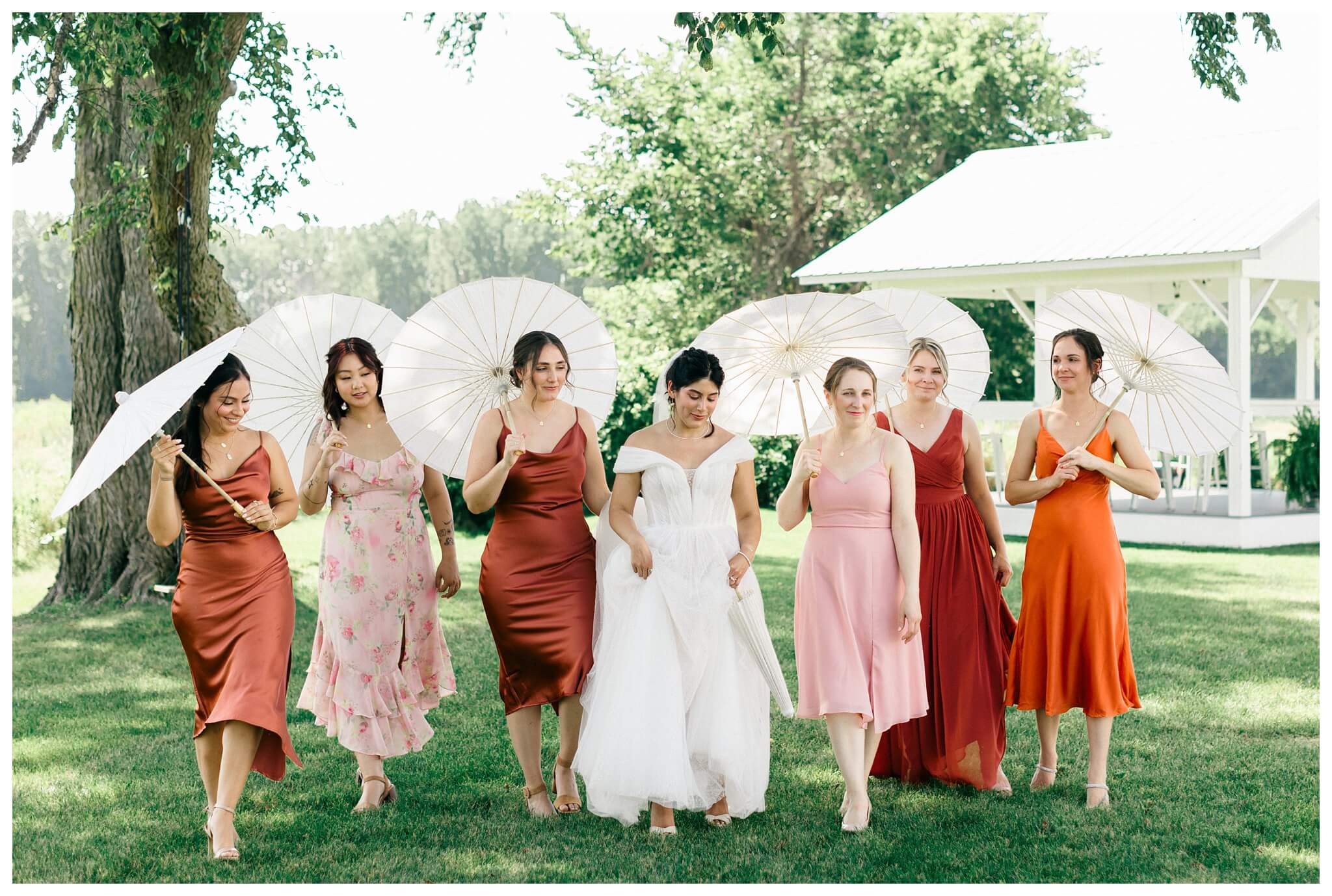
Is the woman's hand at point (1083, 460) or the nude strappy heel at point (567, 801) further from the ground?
the woman's hand at point (1083, 460)

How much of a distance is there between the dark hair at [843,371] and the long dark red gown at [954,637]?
533mm

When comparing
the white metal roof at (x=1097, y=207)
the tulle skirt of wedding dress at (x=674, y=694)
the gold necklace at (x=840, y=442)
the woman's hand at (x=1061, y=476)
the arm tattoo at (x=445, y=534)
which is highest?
the white metal roof at (x=1097, y=207)

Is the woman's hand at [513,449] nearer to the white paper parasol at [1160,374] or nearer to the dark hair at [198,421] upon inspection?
the dark hair at [198,421]

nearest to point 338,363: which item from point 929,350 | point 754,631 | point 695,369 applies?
point 695,369

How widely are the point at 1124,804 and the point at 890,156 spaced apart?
26702 millimetres

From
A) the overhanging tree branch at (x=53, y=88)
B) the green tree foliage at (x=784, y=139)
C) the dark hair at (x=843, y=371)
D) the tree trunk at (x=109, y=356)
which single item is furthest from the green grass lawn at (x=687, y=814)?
the green tree foliage at (x=784, y=139)

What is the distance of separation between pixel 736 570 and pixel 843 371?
0.95 meters

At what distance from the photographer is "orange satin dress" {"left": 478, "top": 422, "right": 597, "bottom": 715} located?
233 inches

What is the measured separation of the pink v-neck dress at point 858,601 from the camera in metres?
5.77

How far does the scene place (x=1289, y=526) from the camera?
16.8m

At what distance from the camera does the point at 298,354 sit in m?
6.29

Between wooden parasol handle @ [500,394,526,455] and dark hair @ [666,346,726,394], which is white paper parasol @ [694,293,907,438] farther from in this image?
wooden parasol handle @ [500,394,526,455]

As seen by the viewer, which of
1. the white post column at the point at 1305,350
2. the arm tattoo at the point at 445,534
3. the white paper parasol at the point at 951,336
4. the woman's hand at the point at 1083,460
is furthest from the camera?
the white post column at the point at 1305,350
